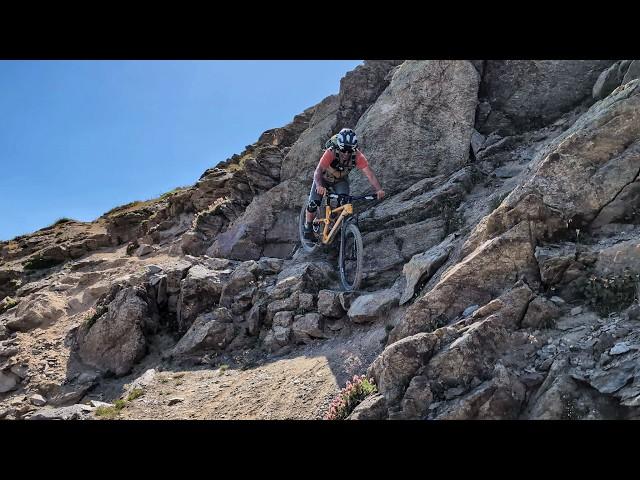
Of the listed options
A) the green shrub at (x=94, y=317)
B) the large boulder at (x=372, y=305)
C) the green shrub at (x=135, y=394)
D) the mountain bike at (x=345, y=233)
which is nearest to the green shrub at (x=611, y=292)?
the large boulder at (x=372, y=305)

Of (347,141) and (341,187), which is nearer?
(347,141)

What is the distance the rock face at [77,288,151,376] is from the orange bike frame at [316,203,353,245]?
6683 millimetres

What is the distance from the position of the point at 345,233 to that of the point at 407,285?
2947 millimetres

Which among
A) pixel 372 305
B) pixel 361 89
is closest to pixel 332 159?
pixel 372 305

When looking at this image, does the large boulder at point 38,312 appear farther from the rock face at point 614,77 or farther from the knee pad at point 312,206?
the rock face at point 614,77

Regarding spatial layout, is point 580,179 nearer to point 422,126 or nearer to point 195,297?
point 422,126

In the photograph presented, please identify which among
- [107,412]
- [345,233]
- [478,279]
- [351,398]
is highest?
[345,233]

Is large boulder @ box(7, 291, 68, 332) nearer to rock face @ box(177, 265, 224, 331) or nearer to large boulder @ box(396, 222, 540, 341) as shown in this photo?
rock face @ box(177, 265, 224, 331)

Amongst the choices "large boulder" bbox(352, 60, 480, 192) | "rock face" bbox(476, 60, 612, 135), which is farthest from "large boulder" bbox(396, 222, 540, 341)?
"rock face" bbox(476, 60, 612, 135)

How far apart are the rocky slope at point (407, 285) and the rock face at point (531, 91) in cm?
7

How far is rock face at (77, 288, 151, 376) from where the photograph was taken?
14344mm

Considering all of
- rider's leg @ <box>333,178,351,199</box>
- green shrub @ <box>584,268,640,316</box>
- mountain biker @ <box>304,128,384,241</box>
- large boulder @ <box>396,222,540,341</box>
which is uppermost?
mountain biker @ <box>304,128,384,241</box>

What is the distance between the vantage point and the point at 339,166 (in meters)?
13.3
